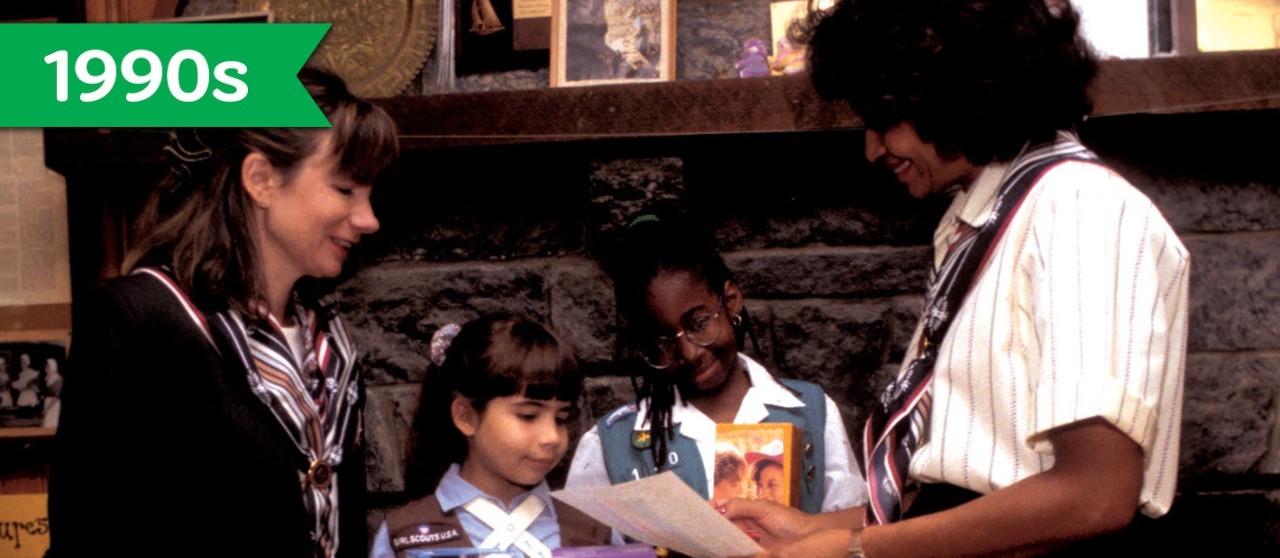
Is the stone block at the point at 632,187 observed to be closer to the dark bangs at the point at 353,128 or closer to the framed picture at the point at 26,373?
the dark bangs at the point at 353,128

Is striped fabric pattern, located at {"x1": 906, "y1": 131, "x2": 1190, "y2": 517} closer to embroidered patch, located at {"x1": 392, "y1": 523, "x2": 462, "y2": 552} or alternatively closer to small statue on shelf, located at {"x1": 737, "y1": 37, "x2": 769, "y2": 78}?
embroidered patch, located at {"x1": 392, "y1": 523, "x2": 462, "y2": 552}

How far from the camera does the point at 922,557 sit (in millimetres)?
1448

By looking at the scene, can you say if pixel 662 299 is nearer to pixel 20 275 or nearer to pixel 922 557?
pixel 922 557

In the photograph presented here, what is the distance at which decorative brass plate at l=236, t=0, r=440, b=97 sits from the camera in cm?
293

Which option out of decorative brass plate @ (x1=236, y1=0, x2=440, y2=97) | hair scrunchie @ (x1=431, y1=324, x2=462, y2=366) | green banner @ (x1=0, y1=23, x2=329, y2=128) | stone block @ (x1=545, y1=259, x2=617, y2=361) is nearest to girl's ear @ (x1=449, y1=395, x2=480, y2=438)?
hair scrunchie @ (x1=431, y1=324, x2=462, y2=366)

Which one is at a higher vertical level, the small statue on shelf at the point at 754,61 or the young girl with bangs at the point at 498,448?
the small statue on shelf at the point at 754,61

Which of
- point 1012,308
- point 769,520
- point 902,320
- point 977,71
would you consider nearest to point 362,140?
point 769,520

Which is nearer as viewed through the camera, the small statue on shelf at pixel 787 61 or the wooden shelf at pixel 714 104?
the wooden shelf at pixel 714 104

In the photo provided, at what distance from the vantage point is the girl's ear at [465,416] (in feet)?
7.93

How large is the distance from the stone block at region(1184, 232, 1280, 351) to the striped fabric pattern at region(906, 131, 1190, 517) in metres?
1.44

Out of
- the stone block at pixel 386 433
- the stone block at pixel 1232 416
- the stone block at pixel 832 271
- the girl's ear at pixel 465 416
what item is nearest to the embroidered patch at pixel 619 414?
the girl's ear at pixel 465 416

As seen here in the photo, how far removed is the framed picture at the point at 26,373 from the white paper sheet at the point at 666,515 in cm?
193

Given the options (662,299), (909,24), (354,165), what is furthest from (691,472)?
(909,24)

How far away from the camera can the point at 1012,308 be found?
141cm
